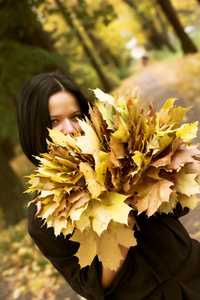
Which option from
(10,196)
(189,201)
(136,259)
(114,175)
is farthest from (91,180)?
(10,196)

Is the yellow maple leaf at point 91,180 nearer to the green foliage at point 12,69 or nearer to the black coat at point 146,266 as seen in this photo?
the black coat at point 146,266

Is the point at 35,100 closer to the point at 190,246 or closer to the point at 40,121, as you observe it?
the point at 40,121

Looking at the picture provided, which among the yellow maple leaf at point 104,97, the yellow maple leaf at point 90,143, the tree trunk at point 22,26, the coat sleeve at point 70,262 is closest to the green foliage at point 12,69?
the tree trunk at point 22,26

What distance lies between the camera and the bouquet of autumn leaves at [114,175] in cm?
129

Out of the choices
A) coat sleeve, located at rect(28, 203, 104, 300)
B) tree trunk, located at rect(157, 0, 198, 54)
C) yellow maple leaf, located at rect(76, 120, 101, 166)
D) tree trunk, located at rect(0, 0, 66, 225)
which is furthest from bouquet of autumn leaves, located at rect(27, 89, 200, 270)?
tree trunk, located at rect(157, 0, 198, 54)

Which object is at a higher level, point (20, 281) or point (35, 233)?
point (35, 233)

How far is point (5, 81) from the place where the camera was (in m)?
6.73

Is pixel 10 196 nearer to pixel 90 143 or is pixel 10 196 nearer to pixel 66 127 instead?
pixel 66 127

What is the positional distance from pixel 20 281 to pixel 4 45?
210 inches

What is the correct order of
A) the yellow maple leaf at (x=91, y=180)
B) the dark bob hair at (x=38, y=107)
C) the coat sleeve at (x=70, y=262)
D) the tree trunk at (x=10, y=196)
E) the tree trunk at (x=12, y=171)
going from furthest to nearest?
1. the tree trunk at (x=10, y=196)
2. the tree trunk at (x=12, y=171)
3. the dark bob hair at (x=38, y=107)
4. the coat sleeve at (x=70, y=262)
5. the yellow maple leaf at (x=91, y=180)

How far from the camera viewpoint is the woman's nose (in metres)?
1.82

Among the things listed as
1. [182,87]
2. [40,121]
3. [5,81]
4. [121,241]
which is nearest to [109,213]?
[121,241]

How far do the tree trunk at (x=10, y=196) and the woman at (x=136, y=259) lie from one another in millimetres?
5945

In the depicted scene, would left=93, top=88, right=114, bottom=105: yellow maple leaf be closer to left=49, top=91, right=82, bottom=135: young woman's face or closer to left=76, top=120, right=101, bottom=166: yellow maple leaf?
left=76, top=120, right=101, bottom=166: yellow maple leaf
